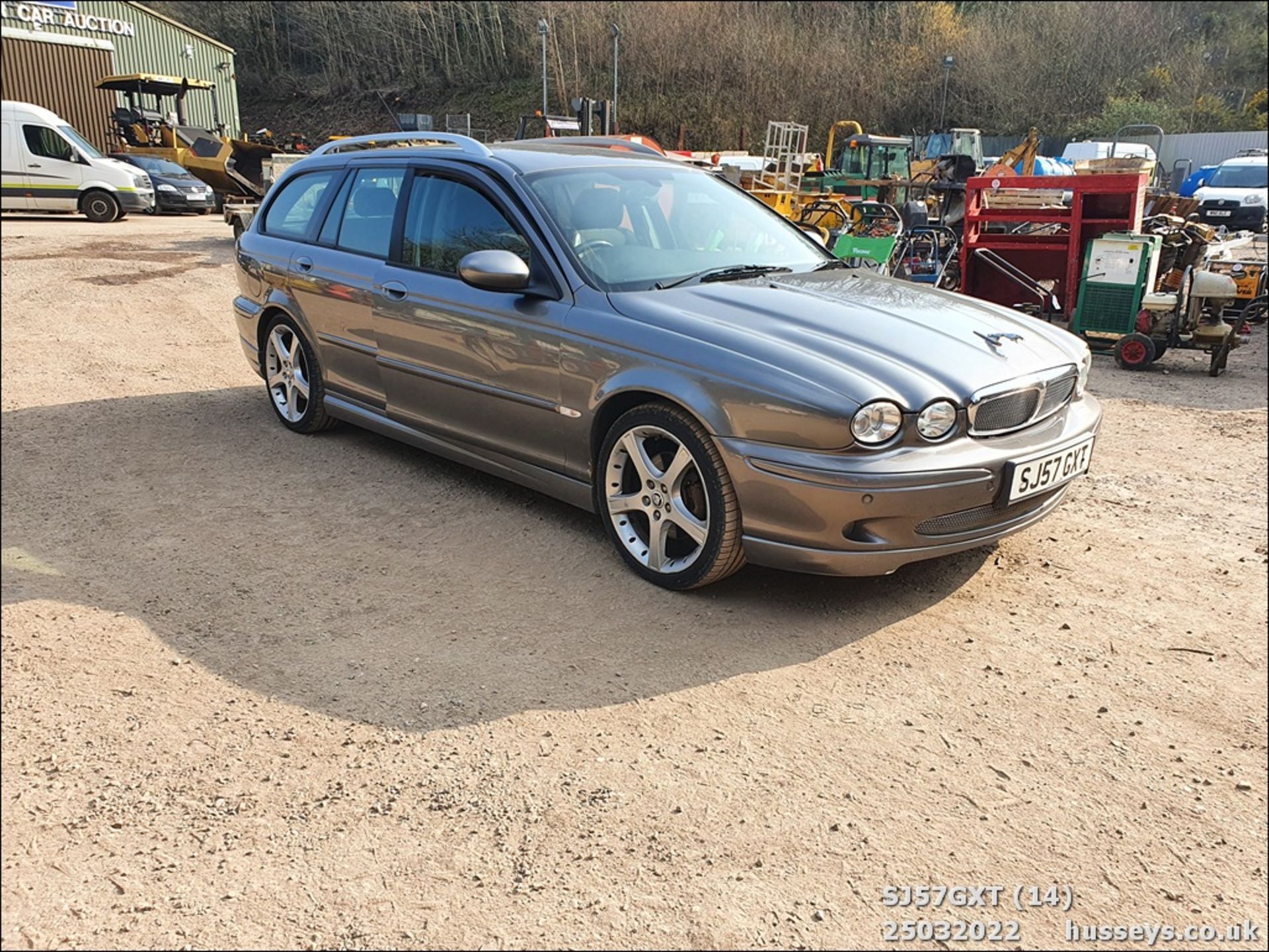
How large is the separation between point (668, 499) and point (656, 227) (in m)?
1.42

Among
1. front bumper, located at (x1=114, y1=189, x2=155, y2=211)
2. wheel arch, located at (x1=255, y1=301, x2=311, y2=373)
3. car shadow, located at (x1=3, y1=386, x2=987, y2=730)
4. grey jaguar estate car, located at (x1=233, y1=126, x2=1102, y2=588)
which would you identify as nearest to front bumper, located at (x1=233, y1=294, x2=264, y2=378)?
wheel arch, located at (x1=255, y1=301, x2=311, y2=373)

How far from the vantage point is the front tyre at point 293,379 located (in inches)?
218

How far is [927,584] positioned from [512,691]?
5.58ft

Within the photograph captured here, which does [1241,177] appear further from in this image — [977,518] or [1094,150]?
[977,518]

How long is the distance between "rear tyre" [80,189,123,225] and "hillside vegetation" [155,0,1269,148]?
48.9 ft

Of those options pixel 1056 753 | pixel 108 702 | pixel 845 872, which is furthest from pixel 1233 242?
pixel 108 702

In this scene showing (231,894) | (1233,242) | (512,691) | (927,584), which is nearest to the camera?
(231,894)

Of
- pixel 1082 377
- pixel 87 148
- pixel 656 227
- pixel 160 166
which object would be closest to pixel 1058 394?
pixel 1082 377

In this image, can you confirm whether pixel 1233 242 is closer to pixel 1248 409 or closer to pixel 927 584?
pixel 1248 409

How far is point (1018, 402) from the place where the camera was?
11.5ft

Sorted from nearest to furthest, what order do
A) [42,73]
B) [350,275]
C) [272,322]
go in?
1. [42,73]
2. [350,275]
3. [272,322]

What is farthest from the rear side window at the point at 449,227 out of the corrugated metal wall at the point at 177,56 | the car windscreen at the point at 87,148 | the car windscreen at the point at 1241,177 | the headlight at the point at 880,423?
the car windscreen at the point at 1241,177

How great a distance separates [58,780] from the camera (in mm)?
2256

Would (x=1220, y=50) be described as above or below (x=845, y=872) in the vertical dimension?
above
